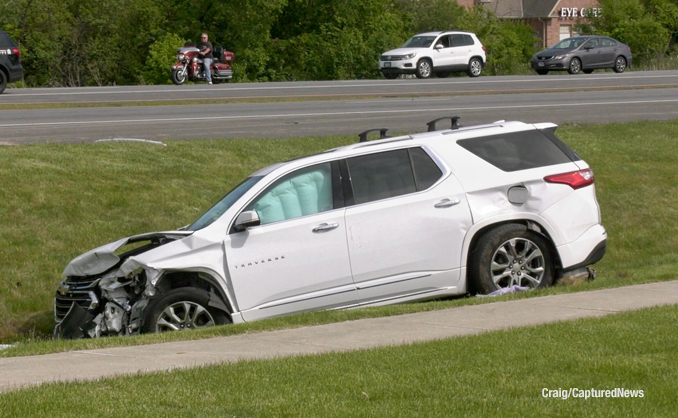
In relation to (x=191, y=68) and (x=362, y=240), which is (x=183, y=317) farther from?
(x=191, y=68)

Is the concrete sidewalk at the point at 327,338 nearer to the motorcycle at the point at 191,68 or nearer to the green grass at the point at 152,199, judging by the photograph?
the green grass at the point at 152,199

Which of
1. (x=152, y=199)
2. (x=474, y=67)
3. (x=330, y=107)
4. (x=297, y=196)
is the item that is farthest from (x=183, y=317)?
(x=474, y=67)

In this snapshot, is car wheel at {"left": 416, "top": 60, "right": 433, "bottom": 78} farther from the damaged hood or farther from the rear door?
the damaged hood

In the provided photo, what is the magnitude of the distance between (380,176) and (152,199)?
19.1ft

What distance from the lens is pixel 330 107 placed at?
2623 centimetres

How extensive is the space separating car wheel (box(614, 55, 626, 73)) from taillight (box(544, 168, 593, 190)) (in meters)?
34.4

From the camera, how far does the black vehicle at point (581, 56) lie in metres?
41.1

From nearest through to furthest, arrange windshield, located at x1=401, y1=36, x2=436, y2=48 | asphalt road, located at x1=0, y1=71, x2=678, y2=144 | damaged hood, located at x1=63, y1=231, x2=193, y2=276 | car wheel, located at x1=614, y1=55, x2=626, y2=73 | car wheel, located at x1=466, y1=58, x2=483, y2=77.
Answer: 1. damaged hood, located at x1=63, y1=231, x2=193, y2=276
2. asphalt road, located at x1=0, y1=71, x2=678, y2=144
3. windshield, located at x1=401, y1=36, x2=436, y2=48
4. car wheel, located at x1=466, y1=58, x2=483, y2=77
5. car wheel, located at x1=614, y1=55, x2=626, y2=73

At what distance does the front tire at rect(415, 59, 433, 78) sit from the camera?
1513 inches

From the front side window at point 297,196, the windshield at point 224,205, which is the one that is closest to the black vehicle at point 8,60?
the windshield at point 224,205

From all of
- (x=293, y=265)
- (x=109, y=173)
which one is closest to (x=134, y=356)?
(x=293, y=265)

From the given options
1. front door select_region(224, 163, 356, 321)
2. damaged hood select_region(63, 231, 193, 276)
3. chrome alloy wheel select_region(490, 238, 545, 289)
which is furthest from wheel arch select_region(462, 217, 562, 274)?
damaged hood select_region(63, 231, 193, 276)

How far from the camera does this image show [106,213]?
13.7 metres

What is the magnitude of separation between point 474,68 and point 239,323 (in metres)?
32.6
